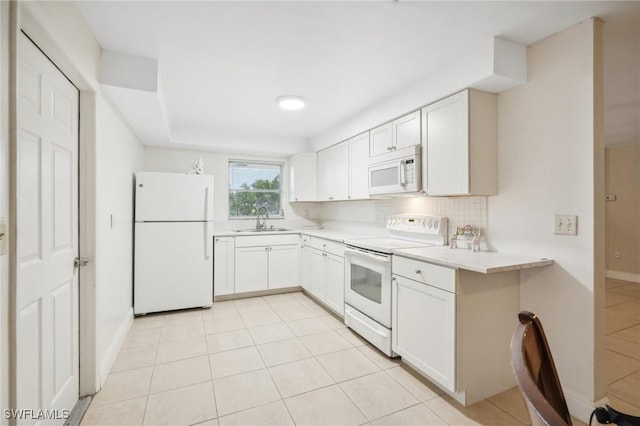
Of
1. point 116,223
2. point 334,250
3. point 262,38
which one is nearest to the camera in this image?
point 262,38

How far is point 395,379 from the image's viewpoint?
217 cm

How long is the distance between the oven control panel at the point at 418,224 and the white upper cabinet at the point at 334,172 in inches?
27.9

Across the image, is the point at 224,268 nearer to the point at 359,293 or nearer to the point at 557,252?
the point at 359,293

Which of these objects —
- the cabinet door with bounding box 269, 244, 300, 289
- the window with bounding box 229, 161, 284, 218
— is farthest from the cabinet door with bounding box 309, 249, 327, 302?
the window with bounding box 229, 161, 284, 218

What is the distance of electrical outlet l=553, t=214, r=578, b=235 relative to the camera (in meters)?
1.79

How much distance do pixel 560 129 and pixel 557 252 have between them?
0.76 meters

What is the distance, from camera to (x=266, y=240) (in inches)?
164

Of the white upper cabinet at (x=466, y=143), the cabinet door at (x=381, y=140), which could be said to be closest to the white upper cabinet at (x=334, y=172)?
the cabinet door at (x=381, y=140)

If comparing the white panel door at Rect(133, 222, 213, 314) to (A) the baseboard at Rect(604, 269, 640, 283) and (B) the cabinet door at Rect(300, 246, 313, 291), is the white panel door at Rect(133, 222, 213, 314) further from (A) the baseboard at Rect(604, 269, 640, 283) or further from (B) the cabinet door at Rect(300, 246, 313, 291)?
(A) the baseboard at Rect(604, 269, 640, 283)

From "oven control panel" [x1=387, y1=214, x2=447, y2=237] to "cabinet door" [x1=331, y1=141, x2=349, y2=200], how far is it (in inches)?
27.6

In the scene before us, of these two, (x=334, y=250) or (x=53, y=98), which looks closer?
(x=53, y=98)

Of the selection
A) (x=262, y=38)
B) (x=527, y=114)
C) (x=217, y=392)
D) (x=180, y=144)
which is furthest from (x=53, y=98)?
(x=527, y=114)

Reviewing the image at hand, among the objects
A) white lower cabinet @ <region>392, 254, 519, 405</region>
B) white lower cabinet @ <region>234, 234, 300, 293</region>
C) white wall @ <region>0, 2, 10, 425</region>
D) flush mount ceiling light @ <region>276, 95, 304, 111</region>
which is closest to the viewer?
white wall @ <region>0, 2, 10, 425</region>

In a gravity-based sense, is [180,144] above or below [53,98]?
above
